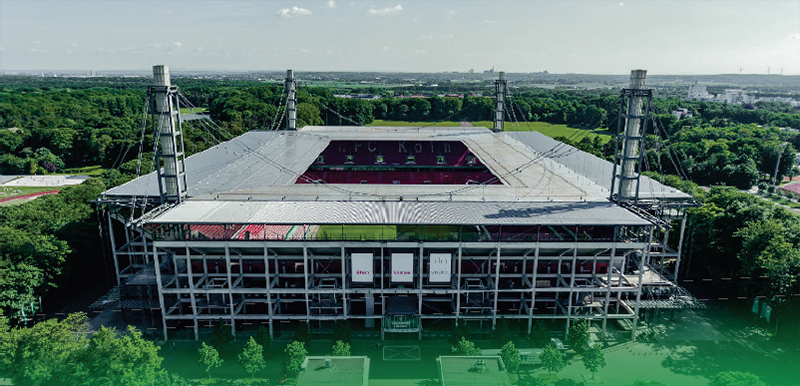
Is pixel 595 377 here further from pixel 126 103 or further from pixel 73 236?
pixel 126 103

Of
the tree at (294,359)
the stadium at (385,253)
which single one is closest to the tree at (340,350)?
the tree at (294,359)

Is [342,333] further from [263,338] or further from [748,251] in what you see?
[748,251]

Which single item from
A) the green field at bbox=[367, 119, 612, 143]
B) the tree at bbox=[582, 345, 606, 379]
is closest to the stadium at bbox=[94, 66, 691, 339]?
the tree at bbox=[582, 345, 606, 379]

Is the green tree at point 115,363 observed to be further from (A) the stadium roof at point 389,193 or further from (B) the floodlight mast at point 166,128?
(B) the floodlight mast at point 166,128

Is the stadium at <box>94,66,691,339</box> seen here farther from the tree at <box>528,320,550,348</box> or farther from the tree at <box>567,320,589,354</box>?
the tree at <box>567,320,589,354</box>

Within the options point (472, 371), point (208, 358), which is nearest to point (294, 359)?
point (208, 358)
